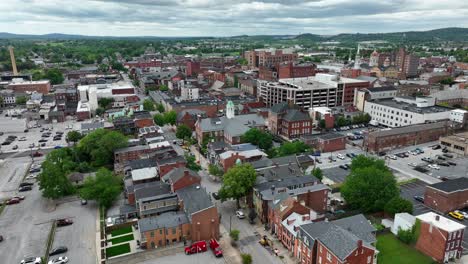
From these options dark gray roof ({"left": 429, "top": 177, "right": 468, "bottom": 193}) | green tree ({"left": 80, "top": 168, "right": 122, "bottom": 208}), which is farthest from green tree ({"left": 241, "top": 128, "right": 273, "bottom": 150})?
dark gray roof ({"left": 429, "top": 177, "right": 468, "bottom": 193})

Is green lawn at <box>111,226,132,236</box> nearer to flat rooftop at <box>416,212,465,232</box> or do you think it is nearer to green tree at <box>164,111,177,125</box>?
flat rooftop at <box>416,212,465,232</box>

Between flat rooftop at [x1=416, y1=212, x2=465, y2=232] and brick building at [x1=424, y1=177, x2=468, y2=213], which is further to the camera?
brick building at [x1=424, y1=177, x2=468, y2=213]

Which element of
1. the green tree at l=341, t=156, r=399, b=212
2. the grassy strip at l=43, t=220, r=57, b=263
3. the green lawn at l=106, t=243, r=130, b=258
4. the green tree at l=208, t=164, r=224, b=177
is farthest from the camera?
the green tree at l=208, t=164, r=224, b=177

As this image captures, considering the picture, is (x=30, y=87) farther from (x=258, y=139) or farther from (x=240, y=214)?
(x=240, y=214)

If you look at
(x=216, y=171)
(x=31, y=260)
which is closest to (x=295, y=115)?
(x=216, y=171)

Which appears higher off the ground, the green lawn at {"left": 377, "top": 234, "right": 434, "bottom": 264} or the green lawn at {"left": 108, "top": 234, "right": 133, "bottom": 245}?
the green lawn at {"left": 377, "top": 234, "right": 434, "bottom": 264}

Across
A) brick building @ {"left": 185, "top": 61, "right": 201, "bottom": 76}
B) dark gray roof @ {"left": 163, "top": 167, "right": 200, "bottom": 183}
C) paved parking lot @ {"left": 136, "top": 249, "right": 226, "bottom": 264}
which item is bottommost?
paved parking lot @ {"left": 136, "top": 249, "right": 226, "bottom": 264}

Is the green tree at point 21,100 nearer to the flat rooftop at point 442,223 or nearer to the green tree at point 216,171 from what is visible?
the green tree at point 216,171
